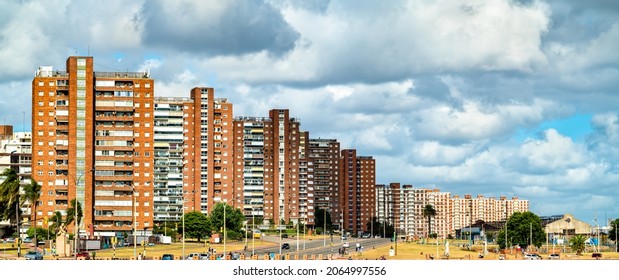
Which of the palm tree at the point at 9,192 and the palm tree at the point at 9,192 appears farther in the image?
the palm tree at the point at 9,192

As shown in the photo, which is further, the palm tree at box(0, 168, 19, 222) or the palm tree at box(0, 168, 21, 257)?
the palm tree at box(0, 168, 19, 222)
